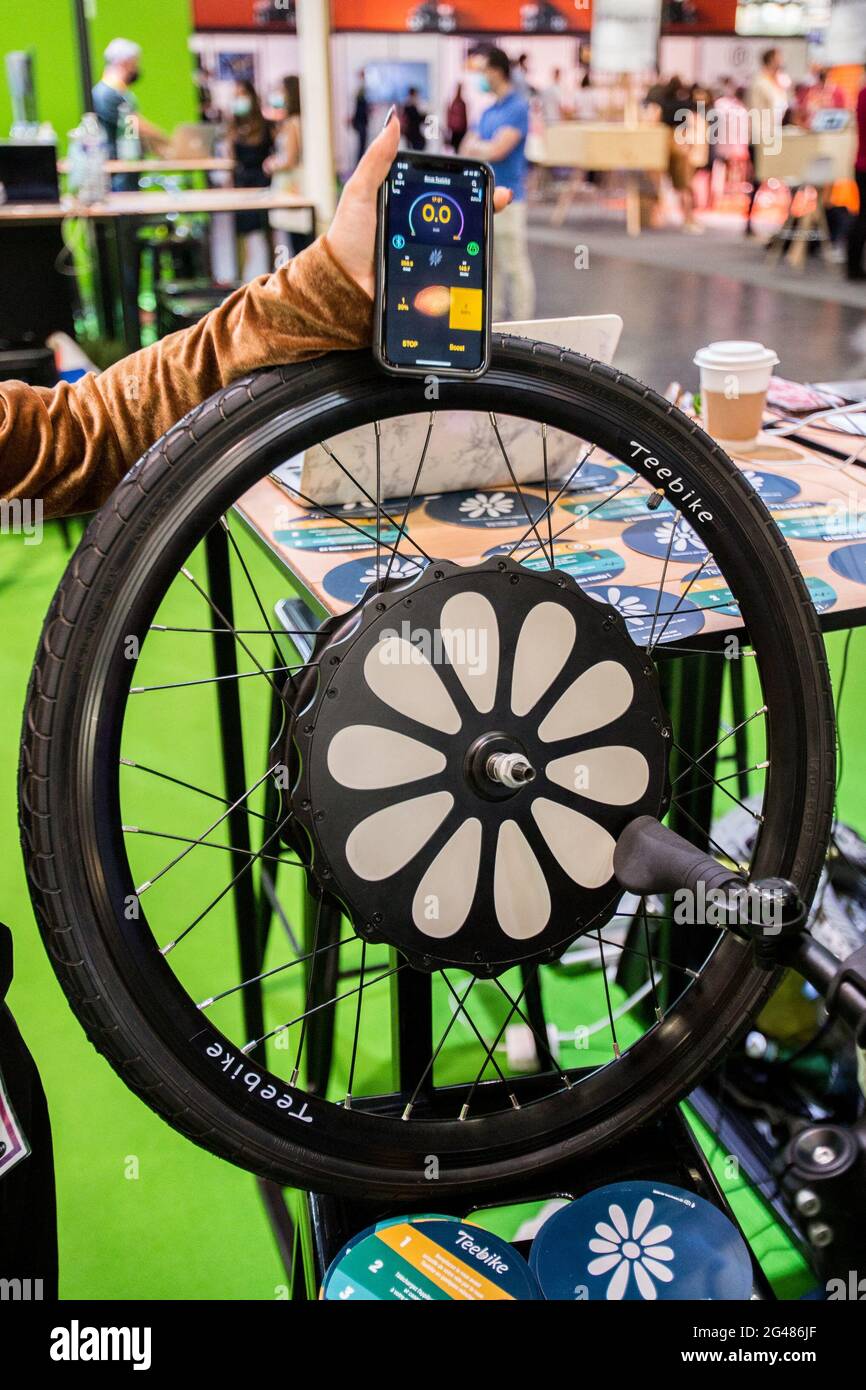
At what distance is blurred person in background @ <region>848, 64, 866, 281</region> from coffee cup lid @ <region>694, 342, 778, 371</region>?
6668 millimetres

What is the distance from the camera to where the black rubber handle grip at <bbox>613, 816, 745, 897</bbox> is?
31.0 inches

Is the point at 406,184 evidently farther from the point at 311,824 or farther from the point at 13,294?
the point at 13,294

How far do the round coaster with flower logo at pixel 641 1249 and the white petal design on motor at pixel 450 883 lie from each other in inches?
11.5

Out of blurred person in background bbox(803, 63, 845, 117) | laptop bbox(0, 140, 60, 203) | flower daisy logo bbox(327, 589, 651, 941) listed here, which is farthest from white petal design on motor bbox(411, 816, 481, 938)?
blurred person in background bbox(803, 63, 845, 117)

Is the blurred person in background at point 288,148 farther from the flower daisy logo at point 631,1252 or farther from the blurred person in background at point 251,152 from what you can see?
the flower daisy logo at point 631,1252

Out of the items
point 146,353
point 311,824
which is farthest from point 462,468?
point 311,824

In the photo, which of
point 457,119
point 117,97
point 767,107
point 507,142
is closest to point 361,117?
point 457,119

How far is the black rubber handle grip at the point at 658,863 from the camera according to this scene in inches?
31.0

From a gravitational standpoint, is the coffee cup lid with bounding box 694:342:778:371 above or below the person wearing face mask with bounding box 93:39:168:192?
below

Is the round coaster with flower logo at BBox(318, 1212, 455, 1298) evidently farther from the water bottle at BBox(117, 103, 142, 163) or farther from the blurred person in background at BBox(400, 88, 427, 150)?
the blurred person in background at BBox(400, 88, 427, 150)

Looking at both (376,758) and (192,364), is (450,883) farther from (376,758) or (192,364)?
(192,364)

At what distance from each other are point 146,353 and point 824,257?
9303 mm

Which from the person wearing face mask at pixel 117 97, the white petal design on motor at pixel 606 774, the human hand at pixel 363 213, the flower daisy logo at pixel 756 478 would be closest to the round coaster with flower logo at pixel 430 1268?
the white petal design on motor at pixel 606 774

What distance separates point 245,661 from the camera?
275cm
